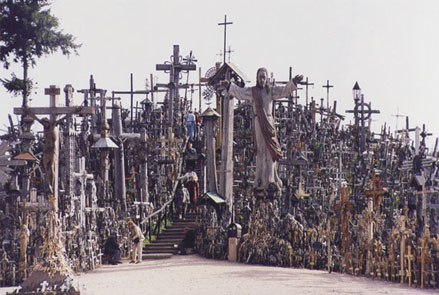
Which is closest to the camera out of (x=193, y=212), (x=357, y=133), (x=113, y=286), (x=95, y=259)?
(x=113, y=286)

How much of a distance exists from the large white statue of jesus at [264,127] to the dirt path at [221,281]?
2.78 meters

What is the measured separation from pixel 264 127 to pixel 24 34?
13.1m

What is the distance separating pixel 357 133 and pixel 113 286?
62.8ft

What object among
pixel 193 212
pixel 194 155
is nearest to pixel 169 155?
pixel 194 155

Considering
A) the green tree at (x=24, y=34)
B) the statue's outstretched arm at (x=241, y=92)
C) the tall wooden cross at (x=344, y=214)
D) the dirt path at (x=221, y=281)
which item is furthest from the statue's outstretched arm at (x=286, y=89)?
the green tree at (x=24, y=34)

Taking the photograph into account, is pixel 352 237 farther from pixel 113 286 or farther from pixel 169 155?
pixel 169 155

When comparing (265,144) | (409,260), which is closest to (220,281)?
(409,260)

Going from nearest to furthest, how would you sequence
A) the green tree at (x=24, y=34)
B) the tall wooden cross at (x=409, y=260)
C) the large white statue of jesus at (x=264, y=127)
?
the tall wooden cross at (x=409, y=260)
the large white statue of jesus at (x=264, y=127)
the green tree at (x=24, y=34)

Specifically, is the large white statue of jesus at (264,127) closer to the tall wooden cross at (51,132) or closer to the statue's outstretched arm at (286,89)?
the statue's outstretched arm at (286,89)

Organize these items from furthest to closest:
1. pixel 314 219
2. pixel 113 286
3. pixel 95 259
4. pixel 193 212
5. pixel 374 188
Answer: pixel 193 212 < pixel 314 219 < pixel 95 259 < pixel 374 188 < pixel 113 286

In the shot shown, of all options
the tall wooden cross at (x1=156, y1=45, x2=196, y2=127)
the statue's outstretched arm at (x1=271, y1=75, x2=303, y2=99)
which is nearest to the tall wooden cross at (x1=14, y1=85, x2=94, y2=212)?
the statue's outstretched arm at (x1=271, y1=75, x2=303, y2=99)

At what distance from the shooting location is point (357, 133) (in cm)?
3628

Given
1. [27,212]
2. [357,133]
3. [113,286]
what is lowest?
[113,286]

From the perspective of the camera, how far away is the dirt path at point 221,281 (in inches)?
715
